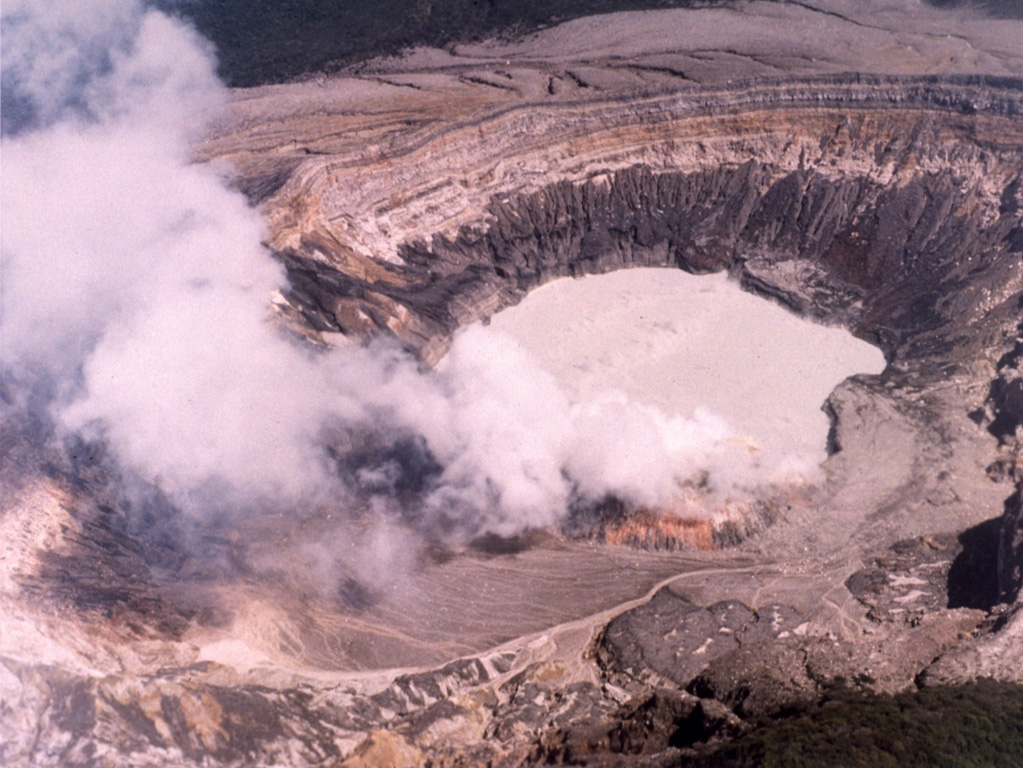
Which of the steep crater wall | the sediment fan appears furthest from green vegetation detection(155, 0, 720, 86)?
the steep crater wall

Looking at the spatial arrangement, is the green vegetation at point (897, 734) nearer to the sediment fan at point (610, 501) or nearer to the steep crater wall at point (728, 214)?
the sediment fan at point (610, 501)

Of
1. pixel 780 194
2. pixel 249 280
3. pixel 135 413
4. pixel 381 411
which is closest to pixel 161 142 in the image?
pixel 249 280

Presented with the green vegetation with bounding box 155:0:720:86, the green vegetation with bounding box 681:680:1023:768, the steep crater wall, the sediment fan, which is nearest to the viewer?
the green vegetation with bounding box 681:680:1023:768

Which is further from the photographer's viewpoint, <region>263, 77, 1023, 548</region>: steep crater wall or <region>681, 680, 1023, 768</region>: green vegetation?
<region>263, 77, 1023, 548</region>: steep crater wall

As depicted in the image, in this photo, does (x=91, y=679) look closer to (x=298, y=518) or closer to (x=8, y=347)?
(x=298, y=518)

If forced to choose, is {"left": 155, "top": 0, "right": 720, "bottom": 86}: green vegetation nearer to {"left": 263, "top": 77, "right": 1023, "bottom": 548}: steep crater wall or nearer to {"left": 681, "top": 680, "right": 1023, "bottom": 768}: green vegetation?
{"left": 263, "top": 77, "right": 1023, "bottom": 548}: steep crater wall

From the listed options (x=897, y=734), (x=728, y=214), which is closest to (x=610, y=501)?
(x=897, y=734)
